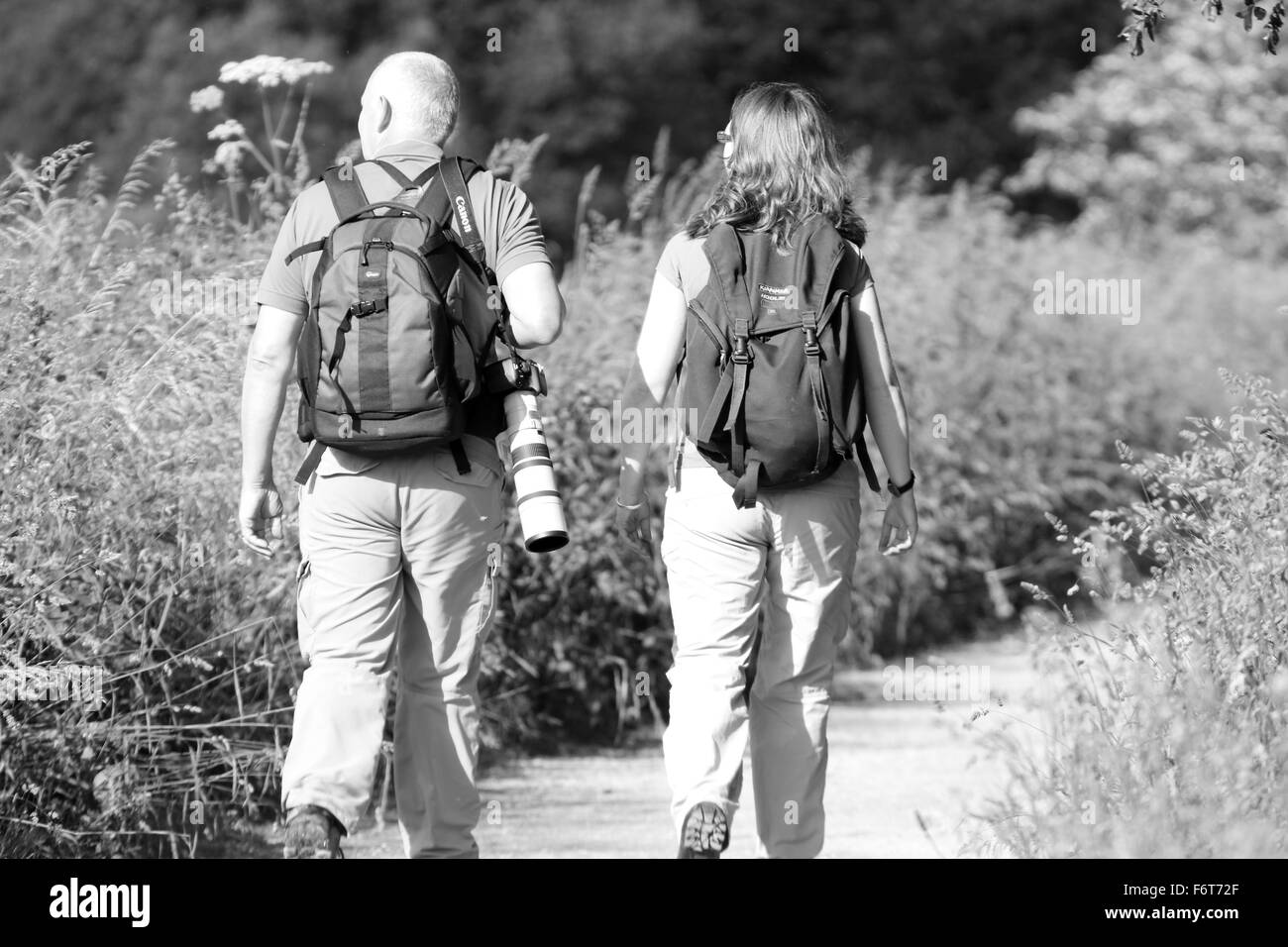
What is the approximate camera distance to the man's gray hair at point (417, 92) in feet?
14.1

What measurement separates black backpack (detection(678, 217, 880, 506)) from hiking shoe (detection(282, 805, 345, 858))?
1192 mm

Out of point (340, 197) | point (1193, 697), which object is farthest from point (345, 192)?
point (1193, 697)

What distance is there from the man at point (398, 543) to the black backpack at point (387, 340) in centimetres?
9

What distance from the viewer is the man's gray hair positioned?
429cm

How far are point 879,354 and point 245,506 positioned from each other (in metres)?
1.57

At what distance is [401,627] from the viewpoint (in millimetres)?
4246

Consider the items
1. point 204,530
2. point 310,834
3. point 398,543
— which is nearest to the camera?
point 310,834

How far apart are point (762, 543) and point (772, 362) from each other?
17.1 inches

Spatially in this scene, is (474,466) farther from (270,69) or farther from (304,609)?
(270,69)

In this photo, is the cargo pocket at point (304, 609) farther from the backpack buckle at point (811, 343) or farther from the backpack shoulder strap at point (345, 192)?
the backpack buckle at point (811, 343)

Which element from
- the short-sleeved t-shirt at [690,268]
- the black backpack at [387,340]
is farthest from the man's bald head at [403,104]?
the short-sleeved t-shirt at [690,268]

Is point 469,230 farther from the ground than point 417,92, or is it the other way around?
point 417,92

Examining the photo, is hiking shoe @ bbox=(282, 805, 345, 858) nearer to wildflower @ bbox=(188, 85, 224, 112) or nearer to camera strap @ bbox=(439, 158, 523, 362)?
camera strap @ bbox=(439, 158, 523, 362)

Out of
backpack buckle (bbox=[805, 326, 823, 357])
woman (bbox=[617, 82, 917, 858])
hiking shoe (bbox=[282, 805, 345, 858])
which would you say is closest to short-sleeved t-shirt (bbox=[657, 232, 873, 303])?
woman (bbox=[617, 82, 917, 858])
